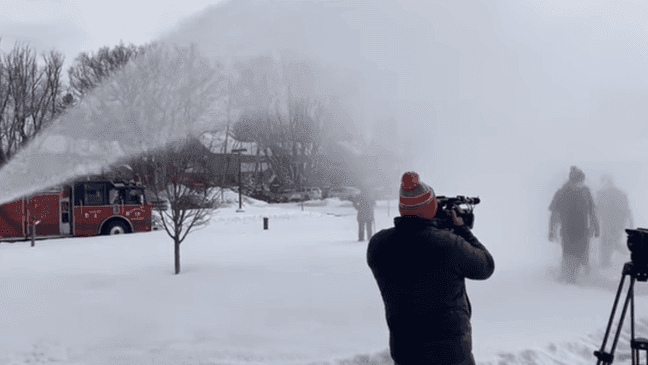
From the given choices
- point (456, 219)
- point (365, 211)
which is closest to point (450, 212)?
point (456, 219)

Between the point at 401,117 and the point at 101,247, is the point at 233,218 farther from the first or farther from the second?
the point at 401,117

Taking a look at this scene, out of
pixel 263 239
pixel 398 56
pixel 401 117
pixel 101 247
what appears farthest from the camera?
pixel 263 239

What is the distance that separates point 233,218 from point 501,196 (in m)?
13.0

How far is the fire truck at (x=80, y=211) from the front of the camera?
15.5 m

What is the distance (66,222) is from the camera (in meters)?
16.2

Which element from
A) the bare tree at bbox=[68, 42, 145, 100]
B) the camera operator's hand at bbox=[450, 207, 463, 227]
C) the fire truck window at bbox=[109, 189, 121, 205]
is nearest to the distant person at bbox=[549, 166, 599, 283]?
the camera operator's hand at bbox=[450, 207, 463, 227]

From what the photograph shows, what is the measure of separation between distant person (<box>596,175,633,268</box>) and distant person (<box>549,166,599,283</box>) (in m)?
1.63

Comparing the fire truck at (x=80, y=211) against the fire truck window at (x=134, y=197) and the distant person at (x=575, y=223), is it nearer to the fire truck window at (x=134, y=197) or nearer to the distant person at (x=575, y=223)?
the fire truck window at (x=134, y=197)

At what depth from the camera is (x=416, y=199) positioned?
238cm

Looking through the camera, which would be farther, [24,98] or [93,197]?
[24,98]

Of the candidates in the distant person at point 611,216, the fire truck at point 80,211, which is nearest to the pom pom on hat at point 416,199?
the distant person at point 611,216

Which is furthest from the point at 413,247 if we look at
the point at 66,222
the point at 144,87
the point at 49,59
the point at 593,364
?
the point at 49,59

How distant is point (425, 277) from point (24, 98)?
27.7m

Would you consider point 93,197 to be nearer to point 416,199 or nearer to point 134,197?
point 134,197
